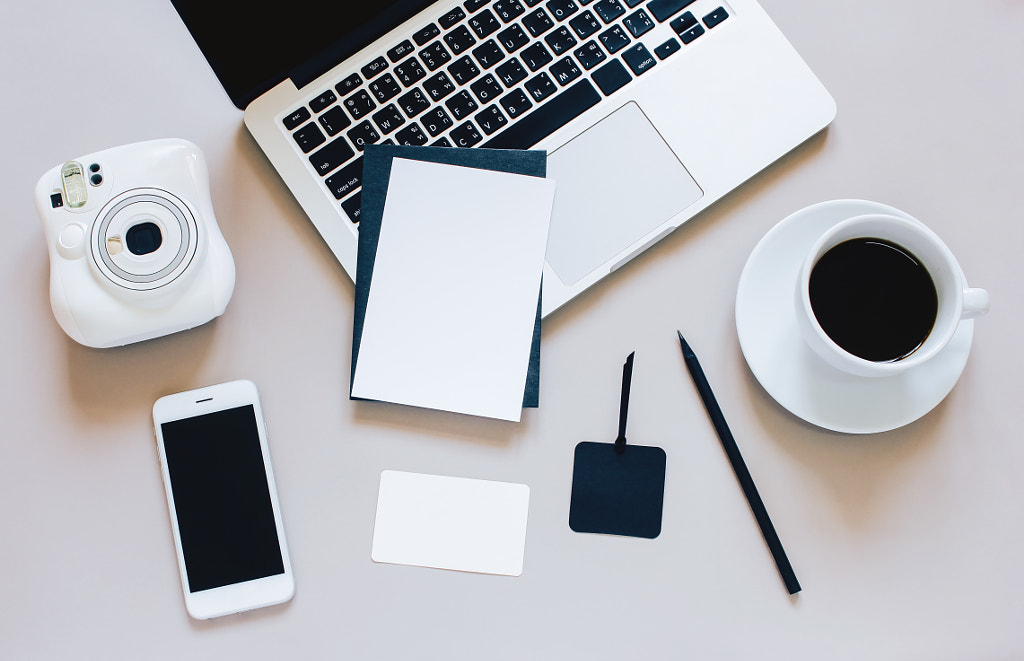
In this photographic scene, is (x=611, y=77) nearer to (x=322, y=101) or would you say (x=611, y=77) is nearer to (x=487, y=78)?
(x=487, y=78)

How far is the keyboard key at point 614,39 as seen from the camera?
0.66 meters

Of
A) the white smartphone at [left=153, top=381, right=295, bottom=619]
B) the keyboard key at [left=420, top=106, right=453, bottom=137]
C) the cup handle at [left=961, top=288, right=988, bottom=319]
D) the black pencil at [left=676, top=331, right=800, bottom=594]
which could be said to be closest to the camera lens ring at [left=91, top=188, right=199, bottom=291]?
the white smartphone at [left=153, top=381, right=295, bottom=619]

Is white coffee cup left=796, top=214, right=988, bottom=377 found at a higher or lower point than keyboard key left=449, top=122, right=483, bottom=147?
lower

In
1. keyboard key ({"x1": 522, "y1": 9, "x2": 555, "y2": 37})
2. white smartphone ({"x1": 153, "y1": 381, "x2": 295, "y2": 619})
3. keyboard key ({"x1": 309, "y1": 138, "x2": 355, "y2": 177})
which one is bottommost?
white smartphone ({"x1": 153, "y1": 381, "x2": 295, "y2": 619})

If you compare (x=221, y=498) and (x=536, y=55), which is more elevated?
(x=536, y=55)

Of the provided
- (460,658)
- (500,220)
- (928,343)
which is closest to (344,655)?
(460,658)

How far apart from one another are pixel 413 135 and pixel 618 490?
13.8 inches

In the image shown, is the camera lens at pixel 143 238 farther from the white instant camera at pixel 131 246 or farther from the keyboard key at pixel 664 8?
the keyboard key at pixel 664 8

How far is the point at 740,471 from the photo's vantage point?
2.01 feet

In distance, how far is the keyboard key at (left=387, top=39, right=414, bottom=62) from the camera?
0.64 meters

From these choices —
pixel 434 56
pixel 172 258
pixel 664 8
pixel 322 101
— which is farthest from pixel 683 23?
pixel 172 258

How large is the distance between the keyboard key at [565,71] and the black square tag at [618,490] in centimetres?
32

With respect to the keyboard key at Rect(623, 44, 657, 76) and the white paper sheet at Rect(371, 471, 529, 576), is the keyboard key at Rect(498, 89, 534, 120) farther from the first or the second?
the white paper sheet at Rect(371, 471, 529, 576)

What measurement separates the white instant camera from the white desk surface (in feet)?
0.14
